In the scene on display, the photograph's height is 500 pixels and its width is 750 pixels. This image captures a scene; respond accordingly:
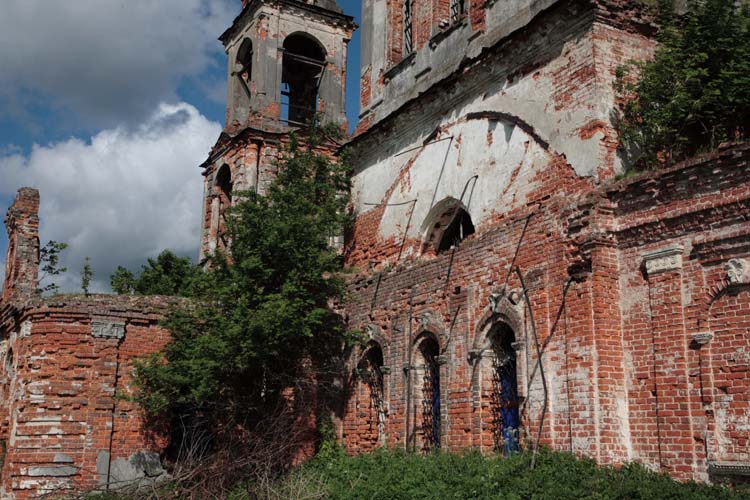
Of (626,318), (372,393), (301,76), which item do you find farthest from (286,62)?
(626,318)

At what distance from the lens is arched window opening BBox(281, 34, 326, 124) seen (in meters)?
22.5

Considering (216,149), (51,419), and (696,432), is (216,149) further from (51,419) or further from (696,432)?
(696,432)

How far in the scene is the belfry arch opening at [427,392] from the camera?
13.0 metres

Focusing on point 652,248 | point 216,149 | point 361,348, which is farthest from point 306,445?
point 216,149

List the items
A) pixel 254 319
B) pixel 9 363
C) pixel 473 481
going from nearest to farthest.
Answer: pixel 473 481 < pixel 254 319 < pixel 9 363

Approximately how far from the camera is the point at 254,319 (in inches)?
507

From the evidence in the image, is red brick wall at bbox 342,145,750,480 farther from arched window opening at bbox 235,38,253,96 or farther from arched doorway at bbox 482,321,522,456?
arched window opening at bbox 235,38,253,96

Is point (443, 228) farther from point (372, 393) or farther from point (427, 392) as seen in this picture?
point (372, 393)

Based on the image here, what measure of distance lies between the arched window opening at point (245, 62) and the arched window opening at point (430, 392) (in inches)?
451

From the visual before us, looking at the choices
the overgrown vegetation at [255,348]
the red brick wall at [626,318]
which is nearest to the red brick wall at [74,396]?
the overgrown vegetation at [255,348]

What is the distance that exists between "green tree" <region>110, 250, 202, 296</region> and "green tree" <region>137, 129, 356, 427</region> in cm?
989

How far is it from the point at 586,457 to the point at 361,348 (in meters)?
5.86

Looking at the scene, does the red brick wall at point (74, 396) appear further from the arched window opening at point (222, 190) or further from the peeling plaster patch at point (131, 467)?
the arched window opening at point (222, 190)

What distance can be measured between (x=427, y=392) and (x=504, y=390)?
6.34ft
